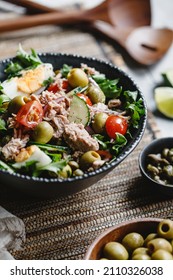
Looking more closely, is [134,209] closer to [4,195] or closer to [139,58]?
[4,195]

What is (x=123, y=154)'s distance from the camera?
2949 millimetres

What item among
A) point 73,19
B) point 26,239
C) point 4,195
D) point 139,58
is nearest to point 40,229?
point 26,239

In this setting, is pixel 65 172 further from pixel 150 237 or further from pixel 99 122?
pixel 150 237

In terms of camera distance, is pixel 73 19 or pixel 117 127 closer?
pixel 117 127

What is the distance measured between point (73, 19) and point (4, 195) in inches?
82.2

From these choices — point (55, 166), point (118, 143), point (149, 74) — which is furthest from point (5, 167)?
point (149, 74)

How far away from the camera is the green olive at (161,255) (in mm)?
2598

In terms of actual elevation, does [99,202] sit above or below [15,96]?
below

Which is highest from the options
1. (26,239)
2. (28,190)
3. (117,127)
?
(117,127)

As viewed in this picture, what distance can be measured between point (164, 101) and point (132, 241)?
1.53 m

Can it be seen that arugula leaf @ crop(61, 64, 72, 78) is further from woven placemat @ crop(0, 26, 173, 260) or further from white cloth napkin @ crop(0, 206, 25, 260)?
white cloth napkin @ crop(0, 206, 25, 260)

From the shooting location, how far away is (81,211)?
3178 millimetres
